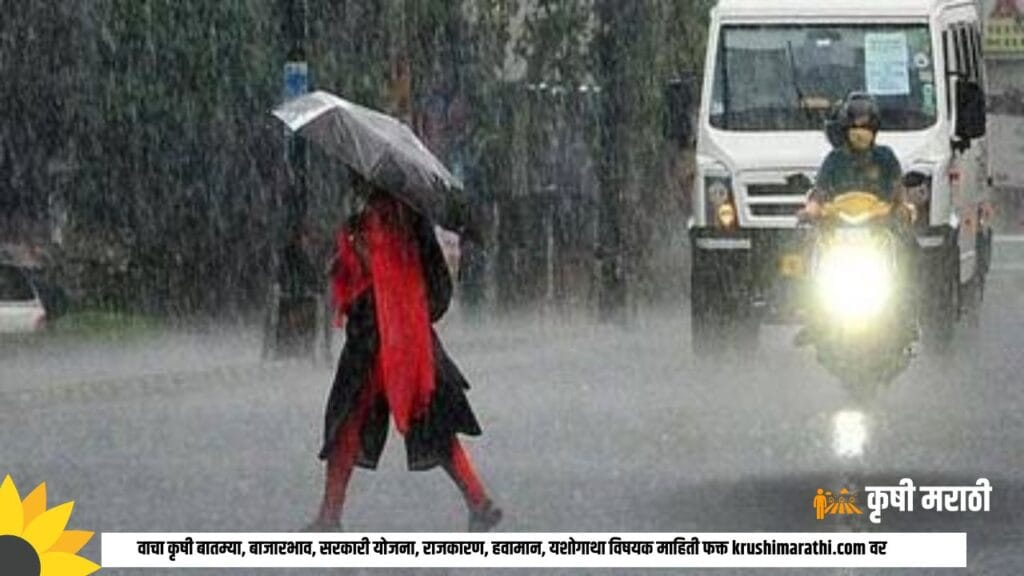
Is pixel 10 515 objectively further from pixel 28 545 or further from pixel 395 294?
pixel 395 294

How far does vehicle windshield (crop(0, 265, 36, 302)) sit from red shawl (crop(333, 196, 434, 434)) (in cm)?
2248

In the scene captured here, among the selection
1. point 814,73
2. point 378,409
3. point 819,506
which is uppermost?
point 378,409

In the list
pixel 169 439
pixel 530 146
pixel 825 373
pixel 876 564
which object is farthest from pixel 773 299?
pixel 530 146

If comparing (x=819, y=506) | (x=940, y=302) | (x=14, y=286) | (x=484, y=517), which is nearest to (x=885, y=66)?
(x=940, y=302)

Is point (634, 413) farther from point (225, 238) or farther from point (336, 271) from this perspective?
point (225, 238)

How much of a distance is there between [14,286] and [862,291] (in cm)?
1908

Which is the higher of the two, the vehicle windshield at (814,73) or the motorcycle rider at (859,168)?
the motorcycle rider at (859,168)

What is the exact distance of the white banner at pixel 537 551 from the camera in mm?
10133

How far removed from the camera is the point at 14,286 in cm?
3416

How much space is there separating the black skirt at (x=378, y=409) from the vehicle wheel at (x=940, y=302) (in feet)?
35.1

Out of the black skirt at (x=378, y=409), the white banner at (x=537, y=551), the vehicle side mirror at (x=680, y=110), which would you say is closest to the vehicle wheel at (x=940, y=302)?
the vehicle side mirror at (x=680, y=110)

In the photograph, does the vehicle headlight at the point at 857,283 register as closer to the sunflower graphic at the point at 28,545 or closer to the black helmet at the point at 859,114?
the black helmet at the point at 859,114

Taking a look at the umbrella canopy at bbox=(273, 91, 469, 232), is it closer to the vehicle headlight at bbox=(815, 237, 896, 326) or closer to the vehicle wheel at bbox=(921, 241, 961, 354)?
the vehicle headlight at bbox=(815, 237, 896, 326)

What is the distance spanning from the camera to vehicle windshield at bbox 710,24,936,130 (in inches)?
909
